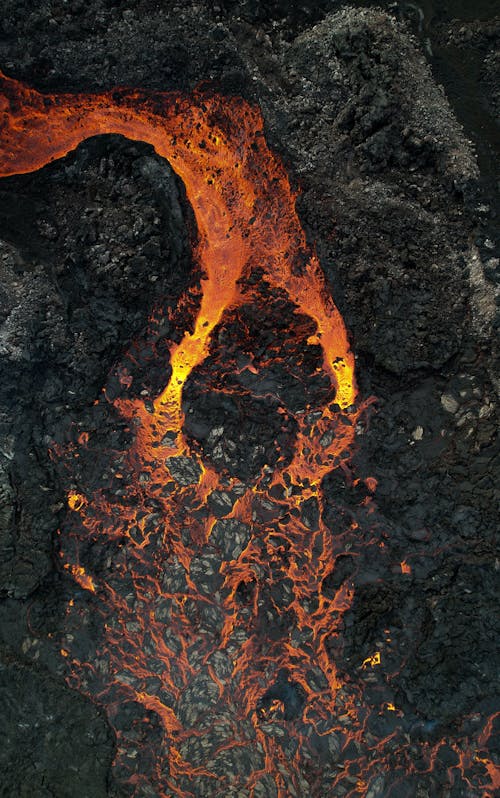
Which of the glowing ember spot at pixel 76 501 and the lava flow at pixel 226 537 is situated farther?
the glowing ember spot at pixel 76 501

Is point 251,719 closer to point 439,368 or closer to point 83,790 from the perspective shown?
point 83,790

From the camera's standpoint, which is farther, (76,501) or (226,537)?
(76,501)

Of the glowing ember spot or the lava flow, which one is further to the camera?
the glowing ember spot

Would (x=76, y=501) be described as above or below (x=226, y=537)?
below

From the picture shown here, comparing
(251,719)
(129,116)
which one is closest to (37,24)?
(129,116)

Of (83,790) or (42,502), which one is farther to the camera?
(42,502)

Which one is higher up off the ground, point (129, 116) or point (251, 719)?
point (129, 116)

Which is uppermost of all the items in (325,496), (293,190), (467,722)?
(293,190)
